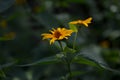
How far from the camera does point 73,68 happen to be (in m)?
2.60

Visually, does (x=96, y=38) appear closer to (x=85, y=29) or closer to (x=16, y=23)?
(x=85, y=29)

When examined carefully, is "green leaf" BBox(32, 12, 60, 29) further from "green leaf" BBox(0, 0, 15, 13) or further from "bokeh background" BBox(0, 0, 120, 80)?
"green leaf" BBox(0, 0, 15, 13)

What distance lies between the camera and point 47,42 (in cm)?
279

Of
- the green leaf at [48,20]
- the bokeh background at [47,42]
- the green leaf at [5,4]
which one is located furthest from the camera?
the bokeh background at [47,42]

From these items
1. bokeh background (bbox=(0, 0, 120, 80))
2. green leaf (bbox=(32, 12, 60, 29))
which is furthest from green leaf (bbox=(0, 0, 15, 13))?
green leaf (bbox=(32, 12, 60, 29))

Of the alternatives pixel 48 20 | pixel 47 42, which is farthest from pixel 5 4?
pixel 47 42

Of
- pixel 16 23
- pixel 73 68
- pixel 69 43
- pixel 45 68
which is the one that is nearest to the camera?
pixel 69 43

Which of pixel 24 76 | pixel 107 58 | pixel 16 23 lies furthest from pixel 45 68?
pixel 16 23

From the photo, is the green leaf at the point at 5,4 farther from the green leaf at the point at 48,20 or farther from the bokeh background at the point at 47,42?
the green leaf at the point at 48,20

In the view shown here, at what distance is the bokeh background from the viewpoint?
2254 millimetres

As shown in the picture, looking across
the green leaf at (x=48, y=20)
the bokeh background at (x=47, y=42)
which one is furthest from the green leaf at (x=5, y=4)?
the green leaf at (x=48, y=20)

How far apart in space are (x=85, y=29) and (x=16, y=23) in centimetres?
56

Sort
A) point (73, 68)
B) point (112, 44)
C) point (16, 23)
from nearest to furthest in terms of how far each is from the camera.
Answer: point (73, 68) < point (112, 44) < point (16, 23)

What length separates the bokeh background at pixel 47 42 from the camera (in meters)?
2.25
